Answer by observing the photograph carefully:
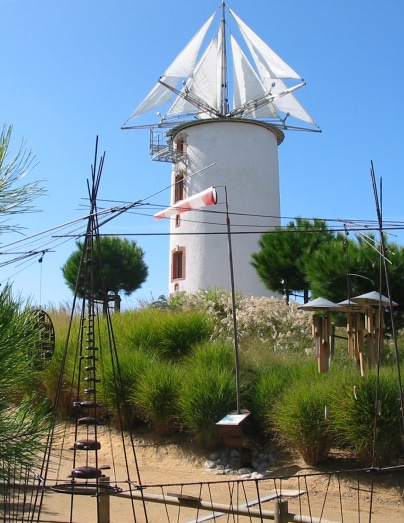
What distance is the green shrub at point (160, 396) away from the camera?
36.3 ft

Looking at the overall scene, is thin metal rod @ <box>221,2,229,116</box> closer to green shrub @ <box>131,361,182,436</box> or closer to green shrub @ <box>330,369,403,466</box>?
green shrub @ <box>131,361,182,436</box>

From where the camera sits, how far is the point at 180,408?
10.9 metres

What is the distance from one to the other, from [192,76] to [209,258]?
6.31 m

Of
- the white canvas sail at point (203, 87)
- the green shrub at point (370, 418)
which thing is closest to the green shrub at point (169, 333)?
the green shrub at point (370, 418)

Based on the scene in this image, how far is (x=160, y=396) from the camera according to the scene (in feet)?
36.3

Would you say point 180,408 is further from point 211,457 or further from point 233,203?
point 233,203

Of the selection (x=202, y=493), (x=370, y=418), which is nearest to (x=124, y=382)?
(x=202, y=493)

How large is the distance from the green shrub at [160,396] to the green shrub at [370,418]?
8.88 ft

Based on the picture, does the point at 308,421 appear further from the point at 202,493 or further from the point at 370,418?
the point at 202,493

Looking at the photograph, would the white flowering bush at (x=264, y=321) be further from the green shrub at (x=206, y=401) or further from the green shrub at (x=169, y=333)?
the green shrub at (x=206, y=401)

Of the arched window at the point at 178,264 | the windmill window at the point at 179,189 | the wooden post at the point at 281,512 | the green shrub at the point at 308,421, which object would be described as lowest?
the wooden post at the point at 281,512

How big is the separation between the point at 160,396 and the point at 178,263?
1274cm

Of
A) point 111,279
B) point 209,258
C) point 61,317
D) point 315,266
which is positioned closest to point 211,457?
point 315,266

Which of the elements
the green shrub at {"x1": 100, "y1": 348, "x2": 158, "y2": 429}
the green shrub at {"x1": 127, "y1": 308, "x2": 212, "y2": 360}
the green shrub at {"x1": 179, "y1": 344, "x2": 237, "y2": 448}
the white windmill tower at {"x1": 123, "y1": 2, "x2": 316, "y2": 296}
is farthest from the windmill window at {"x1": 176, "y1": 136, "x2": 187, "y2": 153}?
the green shrub at {"x1": 179, "y1": 344, "x2": 237, "y2": 448}
